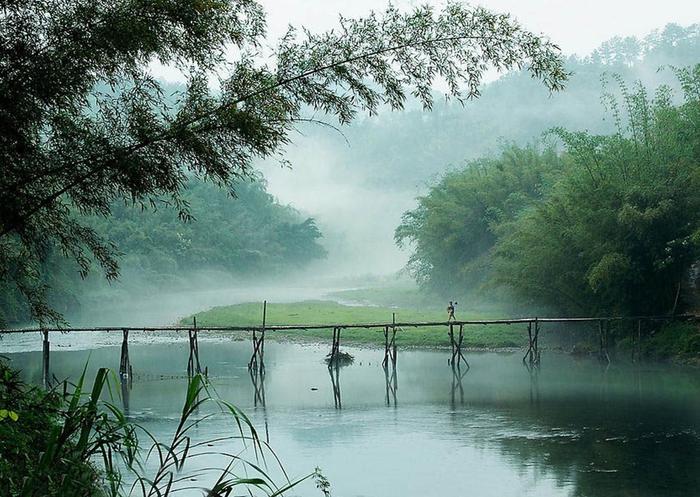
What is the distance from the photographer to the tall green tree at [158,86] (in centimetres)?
706

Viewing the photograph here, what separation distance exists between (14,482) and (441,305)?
31.8 meters

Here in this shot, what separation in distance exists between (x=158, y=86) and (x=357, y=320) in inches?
910

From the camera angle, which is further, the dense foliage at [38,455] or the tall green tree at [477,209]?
the tall green tree at [477,209]

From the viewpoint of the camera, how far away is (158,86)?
7.52 m

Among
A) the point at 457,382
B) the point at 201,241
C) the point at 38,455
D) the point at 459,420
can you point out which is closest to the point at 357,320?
the point at 457,382

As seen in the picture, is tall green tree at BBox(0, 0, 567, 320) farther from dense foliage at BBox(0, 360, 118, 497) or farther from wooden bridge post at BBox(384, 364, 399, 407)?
wooden bridge post at BBox(384, 364, 399, 407)

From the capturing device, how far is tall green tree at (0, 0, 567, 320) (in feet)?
23.2

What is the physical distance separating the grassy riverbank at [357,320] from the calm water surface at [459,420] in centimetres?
239

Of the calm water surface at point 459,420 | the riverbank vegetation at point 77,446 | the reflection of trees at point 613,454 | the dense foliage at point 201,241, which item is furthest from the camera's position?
the dense foliage at point 201,241

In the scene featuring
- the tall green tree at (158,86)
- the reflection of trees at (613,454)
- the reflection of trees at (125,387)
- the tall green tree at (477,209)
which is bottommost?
the reflection of trees at (613,454)

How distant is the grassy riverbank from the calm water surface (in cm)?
239

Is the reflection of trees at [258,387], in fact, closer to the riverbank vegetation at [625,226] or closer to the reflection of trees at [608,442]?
the reflection of trees at [608,442]

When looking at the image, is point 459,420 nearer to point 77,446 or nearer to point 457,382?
point 457,382

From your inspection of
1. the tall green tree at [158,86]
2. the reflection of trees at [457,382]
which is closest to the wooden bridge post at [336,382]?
the reflection of trees at [457,382]
